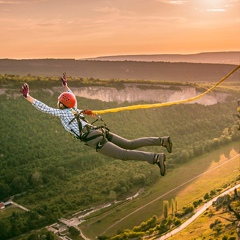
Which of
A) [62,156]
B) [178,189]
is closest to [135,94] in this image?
[62,156]

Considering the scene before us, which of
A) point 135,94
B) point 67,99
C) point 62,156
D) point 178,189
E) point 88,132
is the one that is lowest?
point 178,189

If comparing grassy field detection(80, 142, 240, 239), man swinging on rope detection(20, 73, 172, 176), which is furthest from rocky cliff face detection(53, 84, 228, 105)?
man swinging on rope detection(20, 73, 172, 176)

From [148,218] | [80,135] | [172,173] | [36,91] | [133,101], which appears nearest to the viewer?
[80,135]

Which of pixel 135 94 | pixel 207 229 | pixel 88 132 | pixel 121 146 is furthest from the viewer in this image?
pixel 135 94

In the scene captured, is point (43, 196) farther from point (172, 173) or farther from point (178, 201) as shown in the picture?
point (172, 173)

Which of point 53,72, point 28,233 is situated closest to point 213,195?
point 28,233

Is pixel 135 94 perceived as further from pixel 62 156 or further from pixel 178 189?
pixel 178 189
